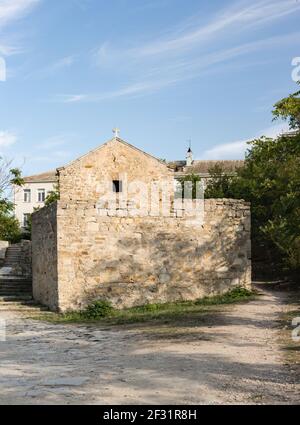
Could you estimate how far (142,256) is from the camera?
51.5 ft

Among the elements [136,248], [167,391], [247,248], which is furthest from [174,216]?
[167,391]

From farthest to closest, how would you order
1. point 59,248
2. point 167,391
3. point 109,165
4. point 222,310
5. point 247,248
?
1. point 109,165
2. point 247,248
3. point 59,248
4. point 222,310
5. point 167,391

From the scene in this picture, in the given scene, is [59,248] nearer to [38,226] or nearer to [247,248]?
[38,226]

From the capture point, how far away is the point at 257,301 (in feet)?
50.1

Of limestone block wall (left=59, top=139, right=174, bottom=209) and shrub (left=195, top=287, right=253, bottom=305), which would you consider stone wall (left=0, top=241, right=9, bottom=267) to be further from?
shrub (left=195, top=287, right=253, bottom=305)

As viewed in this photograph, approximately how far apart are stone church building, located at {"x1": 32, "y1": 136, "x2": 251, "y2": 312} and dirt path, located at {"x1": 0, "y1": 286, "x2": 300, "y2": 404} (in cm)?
286

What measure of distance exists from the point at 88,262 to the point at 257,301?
484 cm

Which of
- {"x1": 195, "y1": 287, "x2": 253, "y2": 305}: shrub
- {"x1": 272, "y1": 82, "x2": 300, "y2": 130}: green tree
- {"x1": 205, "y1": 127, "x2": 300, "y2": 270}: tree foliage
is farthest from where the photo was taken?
{"x1": 205, "y1": 127, "x2": 300, "y2": 270}: tree foliage

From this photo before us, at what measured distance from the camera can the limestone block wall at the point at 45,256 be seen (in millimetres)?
15476

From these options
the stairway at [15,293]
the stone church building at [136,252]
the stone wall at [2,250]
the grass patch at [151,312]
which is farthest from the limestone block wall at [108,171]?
the grass patch at [151,312]

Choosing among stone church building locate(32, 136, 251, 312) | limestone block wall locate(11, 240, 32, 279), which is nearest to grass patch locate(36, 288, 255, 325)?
stone church building locate(32, 136, 251, 312)

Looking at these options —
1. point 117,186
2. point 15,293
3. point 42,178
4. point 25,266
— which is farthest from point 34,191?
point 15,293

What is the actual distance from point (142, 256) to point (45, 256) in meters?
3.11

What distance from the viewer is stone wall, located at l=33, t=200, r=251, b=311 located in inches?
600
